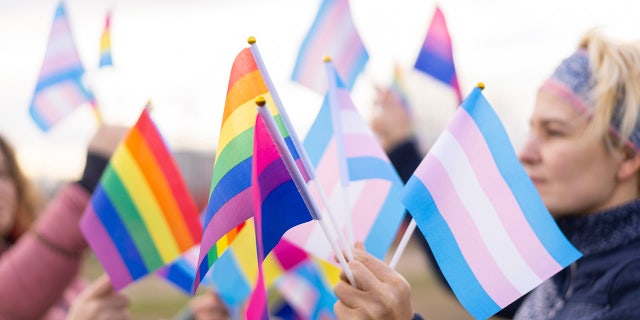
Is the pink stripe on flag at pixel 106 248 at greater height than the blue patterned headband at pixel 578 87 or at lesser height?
lesser

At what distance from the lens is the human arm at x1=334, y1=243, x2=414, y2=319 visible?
4.99ft

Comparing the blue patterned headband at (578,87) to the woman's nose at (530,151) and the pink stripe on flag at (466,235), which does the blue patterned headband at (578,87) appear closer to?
the woman's nose at (530,151)

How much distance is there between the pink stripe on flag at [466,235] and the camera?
172cm

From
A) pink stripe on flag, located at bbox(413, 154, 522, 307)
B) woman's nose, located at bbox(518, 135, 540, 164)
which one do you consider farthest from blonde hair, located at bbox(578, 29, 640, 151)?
pink stripe on flag, located at bbox(413, 154, 522, 307)

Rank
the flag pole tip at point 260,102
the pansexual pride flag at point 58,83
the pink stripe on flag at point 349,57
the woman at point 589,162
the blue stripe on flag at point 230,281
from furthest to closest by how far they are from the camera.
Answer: the pansexual pride flag at point 58,83 → the blue stripe on flag at point 230,281 → the pink stripe on flag at point 349,57 → the woman at point 589,162 → the flag pole tip at point 260,102

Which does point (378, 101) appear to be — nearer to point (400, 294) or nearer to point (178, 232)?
point (178, 232)

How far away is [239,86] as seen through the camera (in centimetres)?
169

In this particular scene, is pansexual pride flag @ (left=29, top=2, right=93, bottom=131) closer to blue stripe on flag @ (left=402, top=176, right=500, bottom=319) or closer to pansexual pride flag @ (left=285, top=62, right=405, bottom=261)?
pansexual pride flag @ (left=285, top=62, right=405, bottom=261)

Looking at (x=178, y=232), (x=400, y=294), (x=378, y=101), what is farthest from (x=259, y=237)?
(x=378, y=101)

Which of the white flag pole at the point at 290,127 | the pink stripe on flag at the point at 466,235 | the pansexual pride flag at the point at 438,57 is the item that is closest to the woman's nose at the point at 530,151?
the pink stripe on flag at the point at 466,235

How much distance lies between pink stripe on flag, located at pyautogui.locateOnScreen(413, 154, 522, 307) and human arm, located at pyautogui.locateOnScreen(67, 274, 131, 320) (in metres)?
1.22

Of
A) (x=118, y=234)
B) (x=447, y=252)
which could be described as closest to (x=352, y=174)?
(x=447, y=252)

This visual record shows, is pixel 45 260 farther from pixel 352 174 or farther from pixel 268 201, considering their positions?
pixel 268 201

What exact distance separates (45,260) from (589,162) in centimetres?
173
